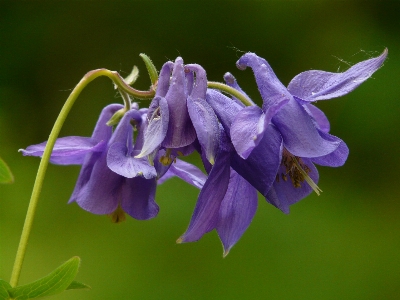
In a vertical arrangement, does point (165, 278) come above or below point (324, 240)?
below

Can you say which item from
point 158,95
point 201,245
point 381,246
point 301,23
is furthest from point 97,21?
point 158,95

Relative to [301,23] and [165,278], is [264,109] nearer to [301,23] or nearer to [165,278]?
[165,278]

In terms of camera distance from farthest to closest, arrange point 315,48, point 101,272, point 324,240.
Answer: point 315,48, point 324,240, point 101,272

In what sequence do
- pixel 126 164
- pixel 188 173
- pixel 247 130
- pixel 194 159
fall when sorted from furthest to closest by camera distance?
pixel 194 159, pixel 188 173, pixel 126 164, pixel 247 130

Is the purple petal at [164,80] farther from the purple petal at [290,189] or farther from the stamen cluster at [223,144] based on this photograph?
the purple petal at [290,189]

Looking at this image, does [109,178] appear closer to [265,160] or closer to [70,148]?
[70,148]

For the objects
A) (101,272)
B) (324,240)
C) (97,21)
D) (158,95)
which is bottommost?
(101,272)

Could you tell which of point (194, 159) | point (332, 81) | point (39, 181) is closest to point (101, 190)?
point (39, 181)
